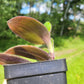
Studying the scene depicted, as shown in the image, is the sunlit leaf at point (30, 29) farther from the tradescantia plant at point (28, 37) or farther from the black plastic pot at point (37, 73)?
the black plastic pot at point (37, 73)

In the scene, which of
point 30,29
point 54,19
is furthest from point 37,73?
point 54,19

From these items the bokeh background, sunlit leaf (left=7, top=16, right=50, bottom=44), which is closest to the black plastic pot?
sunlit leaf (left=7, top=16, right=50, bottom=44)

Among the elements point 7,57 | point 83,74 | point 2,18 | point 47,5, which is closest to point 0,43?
point 2,18

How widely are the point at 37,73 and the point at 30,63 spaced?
5cm

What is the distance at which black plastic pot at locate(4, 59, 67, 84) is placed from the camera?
49cm

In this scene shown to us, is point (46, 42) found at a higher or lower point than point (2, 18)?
lower

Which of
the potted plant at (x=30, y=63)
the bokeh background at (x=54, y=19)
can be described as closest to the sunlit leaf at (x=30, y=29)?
the potted plant at (x=30, y=63)

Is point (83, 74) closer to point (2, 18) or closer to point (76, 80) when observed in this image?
point (76, 80)

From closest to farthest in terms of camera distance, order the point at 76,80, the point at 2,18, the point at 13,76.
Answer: the point at 13,76 → the point at 76,80 → the point at 2,18

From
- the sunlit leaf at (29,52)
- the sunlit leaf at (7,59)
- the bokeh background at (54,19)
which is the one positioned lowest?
the sunlit leaf at (7,59)

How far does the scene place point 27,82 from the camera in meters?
0.52

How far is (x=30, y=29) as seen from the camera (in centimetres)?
52

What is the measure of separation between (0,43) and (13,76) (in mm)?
7882

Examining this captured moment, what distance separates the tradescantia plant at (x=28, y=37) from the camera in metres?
0.50
